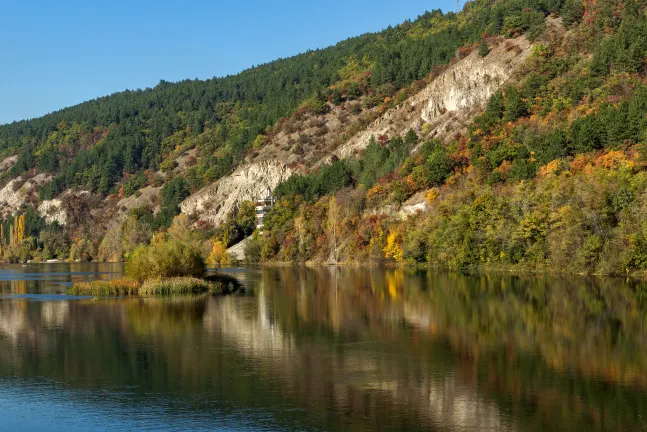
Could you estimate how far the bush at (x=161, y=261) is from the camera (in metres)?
64.4

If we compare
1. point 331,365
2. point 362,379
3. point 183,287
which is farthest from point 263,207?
point 362,379

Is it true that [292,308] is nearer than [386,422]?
No

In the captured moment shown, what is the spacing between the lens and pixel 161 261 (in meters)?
64.9

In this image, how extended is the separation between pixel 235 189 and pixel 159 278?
117 metres

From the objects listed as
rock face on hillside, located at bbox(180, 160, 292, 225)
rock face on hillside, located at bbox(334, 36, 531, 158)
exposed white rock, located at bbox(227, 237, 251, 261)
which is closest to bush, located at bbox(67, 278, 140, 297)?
exposed white rock, located at bbox(227, 237, 251, 261)

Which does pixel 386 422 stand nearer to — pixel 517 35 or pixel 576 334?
pixel 576 334

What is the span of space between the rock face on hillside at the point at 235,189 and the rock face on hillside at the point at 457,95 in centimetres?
2284

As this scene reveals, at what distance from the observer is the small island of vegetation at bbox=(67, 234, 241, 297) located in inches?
2494

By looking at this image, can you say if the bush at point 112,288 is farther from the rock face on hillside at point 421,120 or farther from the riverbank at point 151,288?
the rock face on hillside at point 421,120

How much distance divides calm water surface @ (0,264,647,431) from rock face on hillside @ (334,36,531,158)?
9014 centimetres

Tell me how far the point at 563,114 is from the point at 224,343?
87.1 metres

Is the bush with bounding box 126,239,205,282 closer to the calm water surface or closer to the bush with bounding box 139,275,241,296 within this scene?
the bush with bounding box 139,275,241,296

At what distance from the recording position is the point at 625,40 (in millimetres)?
114250

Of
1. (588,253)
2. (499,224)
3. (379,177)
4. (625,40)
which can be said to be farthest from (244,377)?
(379,177)
